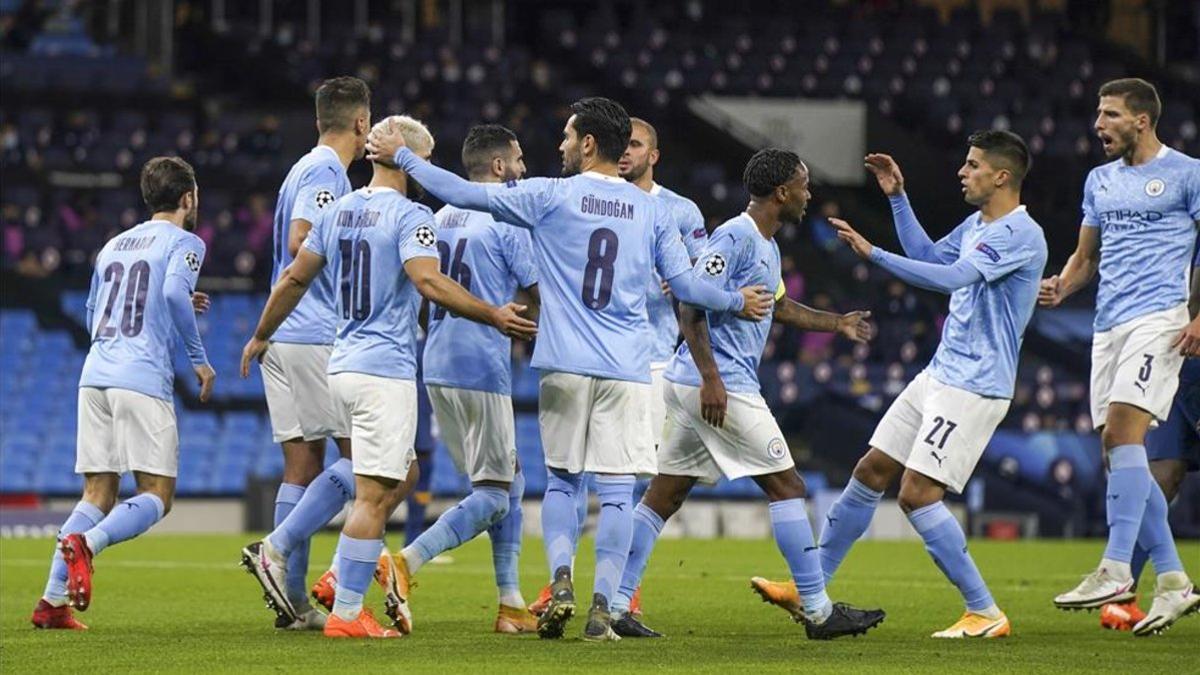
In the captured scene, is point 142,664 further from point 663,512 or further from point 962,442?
point 962,442

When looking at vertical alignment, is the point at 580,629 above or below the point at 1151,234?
below

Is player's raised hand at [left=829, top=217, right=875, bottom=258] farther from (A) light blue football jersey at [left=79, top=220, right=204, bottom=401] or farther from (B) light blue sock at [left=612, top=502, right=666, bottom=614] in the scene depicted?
(A) light blue football jersey at [left=79, top=220, right=204, bottom=401]

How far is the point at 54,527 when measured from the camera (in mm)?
21438

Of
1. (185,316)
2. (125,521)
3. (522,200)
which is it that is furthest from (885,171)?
(125,521)

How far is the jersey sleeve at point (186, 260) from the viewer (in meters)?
10.4

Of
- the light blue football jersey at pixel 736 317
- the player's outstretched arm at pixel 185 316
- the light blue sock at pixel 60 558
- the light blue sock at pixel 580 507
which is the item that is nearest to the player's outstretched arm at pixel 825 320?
the light blue football jersey at pixel 736 317

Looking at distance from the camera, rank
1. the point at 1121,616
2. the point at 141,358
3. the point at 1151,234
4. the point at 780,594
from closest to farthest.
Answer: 1. the point at 780,594
2. the point at 1151,234
3. the point at 141,358
4. the point at 1121,616

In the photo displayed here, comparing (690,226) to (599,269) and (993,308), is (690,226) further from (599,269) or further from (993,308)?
(599,269)

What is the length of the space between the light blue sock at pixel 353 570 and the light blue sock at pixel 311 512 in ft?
1.95

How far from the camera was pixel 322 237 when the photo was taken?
31.2 feet

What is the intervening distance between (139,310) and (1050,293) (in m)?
4.64

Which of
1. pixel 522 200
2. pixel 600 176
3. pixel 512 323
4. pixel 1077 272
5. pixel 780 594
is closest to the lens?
pixel 512 323

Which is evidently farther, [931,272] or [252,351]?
[252,351]

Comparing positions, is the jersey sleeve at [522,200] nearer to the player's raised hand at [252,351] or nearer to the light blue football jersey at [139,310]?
the player's raised hand at [252,351]
